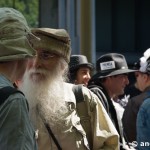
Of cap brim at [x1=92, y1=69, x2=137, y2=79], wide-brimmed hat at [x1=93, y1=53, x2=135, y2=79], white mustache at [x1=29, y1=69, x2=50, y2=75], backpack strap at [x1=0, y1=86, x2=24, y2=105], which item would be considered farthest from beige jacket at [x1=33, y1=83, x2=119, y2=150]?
wide-brimmed hat at [x1=93, y1=53, x2=135, y2=79]

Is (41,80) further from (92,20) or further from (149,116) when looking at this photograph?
(92,20)

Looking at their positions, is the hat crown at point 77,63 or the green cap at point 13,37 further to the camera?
the hat crown at point 77,63

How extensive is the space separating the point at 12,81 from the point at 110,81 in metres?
3.05

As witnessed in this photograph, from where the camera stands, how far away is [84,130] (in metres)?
3.49

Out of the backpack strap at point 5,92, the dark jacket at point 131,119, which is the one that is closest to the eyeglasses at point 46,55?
the backpack strap at point 5,92

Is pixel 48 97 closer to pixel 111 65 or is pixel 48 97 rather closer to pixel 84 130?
pixel 84 130

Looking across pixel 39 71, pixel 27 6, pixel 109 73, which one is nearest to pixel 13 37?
pixel 39 71

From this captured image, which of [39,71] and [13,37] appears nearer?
[13,37]

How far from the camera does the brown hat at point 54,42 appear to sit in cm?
351

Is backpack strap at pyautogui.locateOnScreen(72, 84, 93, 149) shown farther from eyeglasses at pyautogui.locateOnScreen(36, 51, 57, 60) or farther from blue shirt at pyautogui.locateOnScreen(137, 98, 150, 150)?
blue shirt at pyautogui.locateOnScreen(137, 98, 150, 150)

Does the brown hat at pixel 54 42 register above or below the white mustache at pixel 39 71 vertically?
above

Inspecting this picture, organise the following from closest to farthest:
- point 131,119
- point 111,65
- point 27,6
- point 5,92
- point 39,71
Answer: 1. point 5,92
2. point 39,71
3. point 131,119
4. point 111,65
5. point 27,6

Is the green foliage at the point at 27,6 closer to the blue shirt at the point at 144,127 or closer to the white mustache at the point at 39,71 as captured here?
the blue shirt at the point at 144,127

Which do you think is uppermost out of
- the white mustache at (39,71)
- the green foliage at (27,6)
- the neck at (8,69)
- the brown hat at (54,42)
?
the neck at (8,69)
